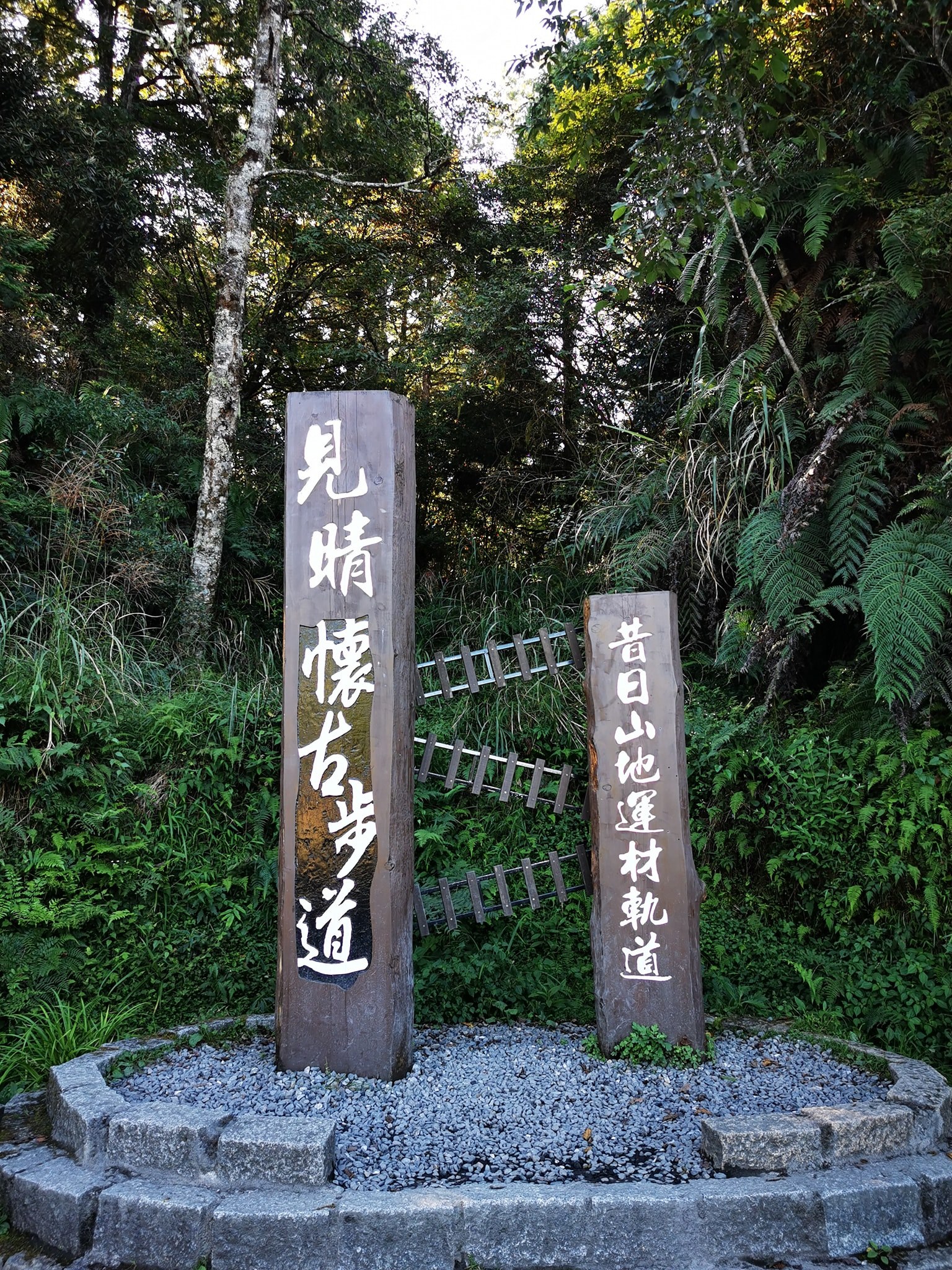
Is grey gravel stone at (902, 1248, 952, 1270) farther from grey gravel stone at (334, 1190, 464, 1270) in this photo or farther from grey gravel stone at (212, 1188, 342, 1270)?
grey gravel stone at (212, 1188, 342, 1270)

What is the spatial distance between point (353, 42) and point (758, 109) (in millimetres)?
4939

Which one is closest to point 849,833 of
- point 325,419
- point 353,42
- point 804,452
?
point 804,452

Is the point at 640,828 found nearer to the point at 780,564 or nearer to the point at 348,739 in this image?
the point at 348,739

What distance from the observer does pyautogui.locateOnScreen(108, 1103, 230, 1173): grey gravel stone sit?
8.88 ft

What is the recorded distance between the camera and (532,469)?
27.7 feet

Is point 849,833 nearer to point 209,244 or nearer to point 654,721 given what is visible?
point 654,721

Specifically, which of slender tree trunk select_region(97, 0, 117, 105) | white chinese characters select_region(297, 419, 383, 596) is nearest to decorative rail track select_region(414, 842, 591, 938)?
white chinese characters select_region(297, 419, 383, 596)

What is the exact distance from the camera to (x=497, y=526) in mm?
8492

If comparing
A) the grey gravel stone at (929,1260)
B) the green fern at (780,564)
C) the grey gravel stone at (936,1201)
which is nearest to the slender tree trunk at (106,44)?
→ the green fern at (780,564)

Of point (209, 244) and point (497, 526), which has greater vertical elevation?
point (209, 244)

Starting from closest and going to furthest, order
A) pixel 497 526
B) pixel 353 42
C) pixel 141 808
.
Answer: pixel 141 808
pixel 353 42
pixel 497 526

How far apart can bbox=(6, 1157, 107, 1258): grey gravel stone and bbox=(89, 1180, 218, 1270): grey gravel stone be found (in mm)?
49

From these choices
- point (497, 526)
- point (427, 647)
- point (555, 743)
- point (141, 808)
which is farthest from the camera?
point (497, 526)

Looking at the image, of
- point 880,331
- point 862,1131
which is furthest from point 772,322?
point 862,1131
